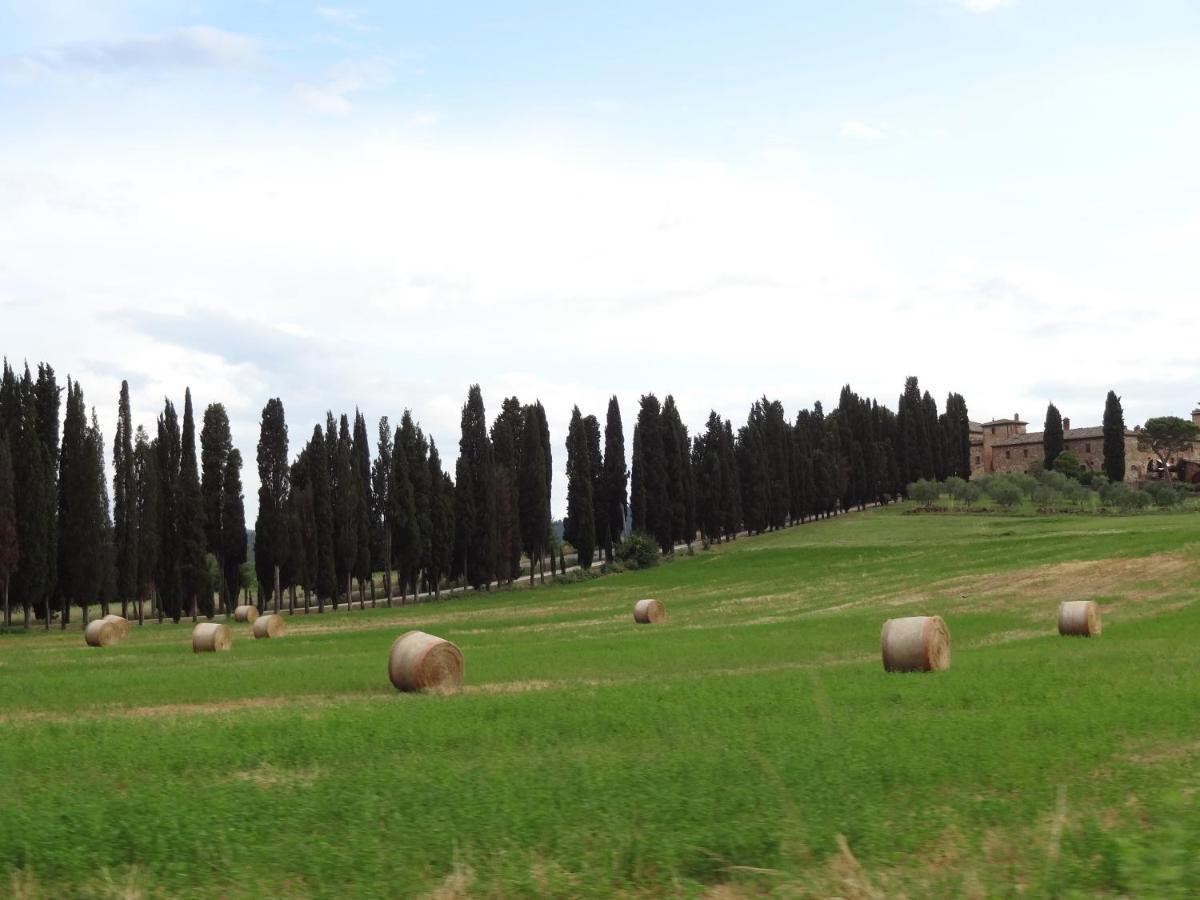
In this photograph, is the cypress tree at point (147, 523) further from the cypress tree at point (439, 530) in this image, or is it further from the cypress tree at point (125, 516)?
the cypress tree at point (439, 530)

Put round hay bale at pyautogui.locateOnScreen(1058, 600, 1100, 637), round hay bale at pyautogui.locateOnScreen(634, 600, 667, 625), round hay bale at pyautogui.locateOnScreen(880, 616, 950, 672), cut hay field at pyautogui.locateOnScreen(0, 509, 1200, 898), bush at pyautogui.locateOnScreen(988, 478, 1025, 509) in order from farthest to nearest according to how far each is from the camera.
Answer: bush at pyautogui.locateOnScreen(988, 478, 1025, 509) < round hay bale at pyautogui.locateOnScreen(634, 600, 667, 625) < round hay bale at pyautogui.locateOnScreen(1058, 600, 1100, 637) < round hay bale at pyautogui.locateOnScreen(880, 616, 950, 672) < cut hay field at pyautogui.locateOnScreen(0, 509, 1200, 898)

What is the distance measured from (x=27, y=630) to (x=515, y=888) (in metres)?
Answer: 58.4

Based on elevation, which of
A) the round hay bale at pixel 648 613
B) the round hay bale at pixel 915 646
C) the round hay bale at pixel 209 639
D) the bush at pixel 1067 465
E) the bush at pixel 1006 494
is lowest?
the round hay bale at pixel 648 613

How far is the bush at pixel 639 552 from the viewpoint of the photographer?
84.0 metres

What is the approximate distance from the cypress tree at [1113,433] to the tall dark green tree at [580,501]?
64831 mm

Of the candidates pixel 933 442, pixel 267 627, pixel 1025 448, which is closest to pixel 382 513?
pixel 267 627

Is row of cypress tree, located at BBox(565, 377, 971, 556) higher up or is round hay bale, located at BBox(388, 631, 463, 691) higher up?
row of cypress tree, located at BBox(565, 377, 971, 556)

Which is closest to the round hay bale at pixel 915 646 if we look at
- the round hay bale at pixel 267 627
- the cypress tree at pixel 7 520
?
the round hay bale at pixel 267 627

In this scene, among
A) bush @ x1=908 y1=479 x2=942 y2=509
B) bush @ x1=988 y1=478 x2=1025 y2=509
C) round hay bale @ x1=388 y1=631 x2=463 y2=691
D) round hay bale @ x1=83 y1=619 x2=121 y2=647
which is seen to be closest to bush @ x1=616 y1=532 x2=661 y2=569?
bush @ x1=988 y1=478 x2=1025 y2=509

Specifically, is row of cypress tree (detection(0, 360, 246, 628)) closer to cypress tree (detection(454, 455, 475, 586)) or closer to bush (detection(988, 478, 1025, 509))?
cypress tree (detection(454, 455, 475, 586))

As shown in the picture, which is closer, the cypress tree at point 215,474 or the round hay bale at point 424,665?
the round hay bale at point 424,665

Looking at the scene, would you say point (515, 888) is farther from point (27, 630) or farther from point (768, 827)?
point (27, 630)

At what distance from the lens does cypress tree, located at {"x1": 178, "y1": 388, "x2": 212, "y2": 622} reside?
7025 centimetres

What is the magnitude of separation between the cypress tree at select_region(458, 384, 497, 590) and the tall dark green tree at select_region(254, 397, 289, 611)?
1284 cm
